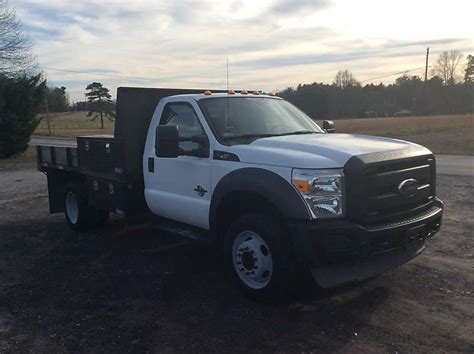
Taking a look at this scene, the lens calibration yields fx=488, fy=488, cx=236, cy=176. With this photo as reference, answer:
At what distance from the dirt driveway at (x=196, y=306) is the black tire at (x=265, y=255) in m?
0.17

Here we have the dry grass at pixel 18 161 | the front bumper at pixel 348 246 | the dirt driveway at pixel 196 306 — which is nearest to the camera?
the dirt driveway at pixel 196 306

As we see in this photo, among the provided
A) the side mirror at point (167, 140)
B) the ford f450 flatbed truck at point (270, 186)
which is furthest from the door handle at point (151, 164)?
the side mirror at point (167, 140)

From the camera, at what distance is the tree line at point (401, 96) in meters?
80.8

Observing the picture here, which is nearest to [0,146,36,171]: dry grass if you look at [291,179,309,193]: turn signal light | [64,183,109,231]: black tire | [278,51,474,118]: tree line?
[64,183,109,231]: black tire

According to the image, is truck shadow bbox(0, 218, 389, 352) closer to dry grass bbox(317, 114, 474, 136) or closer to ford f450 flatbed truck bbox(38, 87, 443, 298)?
ford f450 flatbed truck bbox(38, 87, 443, 298)

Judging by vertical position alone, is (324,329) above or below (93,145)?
below

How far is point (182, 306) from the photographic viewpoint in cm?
471

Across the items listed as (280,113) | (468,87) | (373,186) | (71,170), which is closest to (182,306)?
(373,186)

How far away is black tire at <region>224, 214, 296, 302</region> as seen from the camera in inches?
171

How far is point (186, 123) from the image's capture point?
5.66 metres

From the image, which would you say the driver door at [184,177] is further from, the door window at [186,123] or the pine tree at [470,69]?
the pine tree at [470,69]

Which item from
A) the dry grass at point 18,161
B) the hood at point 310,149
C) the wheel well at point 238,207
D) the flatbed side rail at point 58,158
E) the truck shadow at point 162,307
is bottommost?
the dry grass at point 18,161

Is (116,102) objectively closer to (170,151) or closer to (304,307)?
(170,151)

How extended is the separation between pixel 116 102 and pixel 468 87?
9822cm
